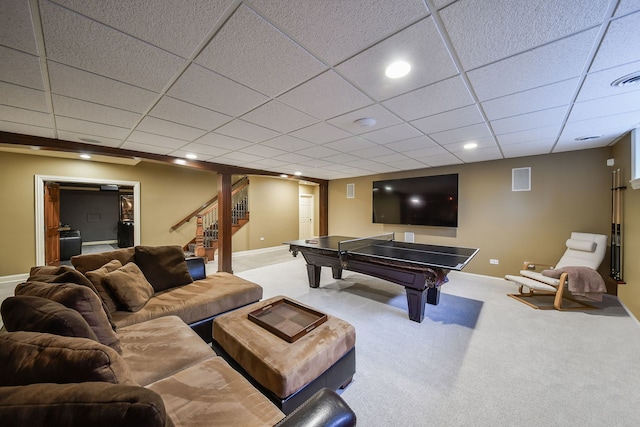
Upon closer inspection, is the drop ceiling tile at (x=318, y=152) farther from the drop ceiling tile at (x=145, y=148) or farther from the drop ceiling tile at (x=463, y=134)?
the drop ceiling tile at (x=145, y=148)

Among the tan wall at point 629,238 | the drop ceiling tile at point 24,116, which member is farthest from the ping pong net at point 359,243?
the drop ceiling tile at point 24,116

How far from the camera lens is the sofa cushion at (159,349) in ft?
4.46

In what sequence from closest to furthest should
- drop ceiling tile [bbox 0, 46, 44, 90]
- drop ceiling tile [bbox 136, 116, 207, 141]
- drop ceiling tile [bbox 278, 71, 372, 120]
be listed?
drop ceiling tile [bbox 0, 46, 44, 90] → drop ceiling tile [bbox 278, 71, 372, 120] → drop ceiling tile [bbox 136, 116, 207, 141]

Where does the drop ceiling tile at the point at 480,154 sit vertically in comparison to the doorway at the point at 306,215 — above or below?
above

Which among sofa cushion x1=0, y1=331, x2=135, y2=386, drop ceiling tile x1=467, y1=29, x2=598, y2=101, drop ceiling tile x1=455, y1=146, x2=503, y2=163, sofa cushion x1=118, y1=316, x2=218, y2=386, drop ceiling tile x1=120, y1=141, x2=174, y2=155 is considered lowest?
sofa cushion x1=118, y1=316, x2=218, y2=386

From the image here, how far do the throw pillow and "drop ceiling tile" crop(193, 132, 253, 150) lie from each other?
1.54m

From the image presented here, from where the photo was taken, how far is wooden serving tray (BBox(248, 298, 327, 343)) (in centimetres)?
177

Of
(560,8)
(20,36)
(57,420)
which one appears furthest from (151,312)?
(560,8)

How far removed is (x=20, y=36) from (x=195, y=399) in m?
2.19

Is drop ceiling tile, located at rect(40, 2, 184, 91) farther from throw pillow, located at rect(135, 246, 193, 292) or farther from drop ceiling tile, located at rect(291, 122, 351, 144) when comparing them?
throw pillow, located at rect(135, 246, 193, 292)

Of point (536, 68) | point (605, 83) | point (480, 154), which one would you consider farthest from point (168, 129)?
point (480, 154)

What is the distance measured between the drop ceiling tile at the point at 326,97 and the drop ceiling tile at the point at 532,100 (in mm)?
1217

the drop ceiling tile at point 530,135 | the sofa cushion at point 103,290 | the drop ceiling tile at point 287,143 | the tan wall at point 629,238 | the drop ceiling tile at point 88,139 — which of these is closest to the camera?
the sofa cushion at point 103,290

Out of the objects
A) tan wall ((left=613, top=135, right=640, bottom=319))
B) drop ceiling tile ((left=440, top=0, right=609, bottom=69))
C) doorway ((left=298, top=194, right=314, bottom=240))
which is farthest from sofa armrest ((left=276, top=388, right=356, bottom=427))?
doorway ((left=298, top=194, right=314, bottom=240))
